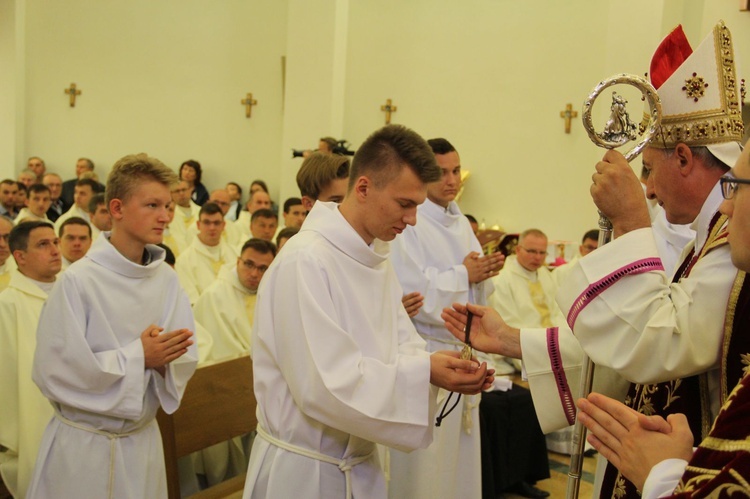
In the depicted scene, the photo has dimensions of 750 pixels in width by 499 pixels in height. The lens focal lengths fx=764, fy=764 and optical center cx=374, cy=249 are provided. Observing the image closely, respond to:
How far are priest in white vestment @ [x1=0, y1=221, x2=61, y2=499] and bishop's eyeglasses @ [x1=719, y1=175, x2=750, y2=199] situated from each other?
4013 millimetres

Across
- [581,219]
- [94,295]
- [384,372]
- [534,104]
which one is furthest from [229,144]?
[384,372]

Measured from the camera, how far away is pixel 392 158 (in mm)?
2766

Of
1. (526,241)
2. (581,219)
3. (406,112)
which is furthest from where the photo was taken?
(406,112)

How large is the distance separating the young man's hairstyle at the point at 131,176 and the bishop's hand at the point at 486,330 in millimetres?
1629

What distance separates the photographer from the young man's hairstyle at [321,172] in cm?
395

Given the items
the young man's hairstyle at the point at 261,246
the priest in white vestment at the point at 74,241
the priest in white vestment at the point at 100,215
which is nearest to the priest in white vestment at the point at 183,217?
the priest in white vestment at the point at 100,215

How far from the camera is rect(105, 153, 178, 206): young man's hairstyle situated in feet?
11.7

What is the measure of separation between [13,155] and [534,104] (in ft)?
30.2

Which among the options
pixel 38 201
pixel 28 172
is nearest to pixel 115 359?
pixel 38 201

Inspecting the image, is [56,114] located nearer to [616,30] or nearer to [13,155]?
[13,155]

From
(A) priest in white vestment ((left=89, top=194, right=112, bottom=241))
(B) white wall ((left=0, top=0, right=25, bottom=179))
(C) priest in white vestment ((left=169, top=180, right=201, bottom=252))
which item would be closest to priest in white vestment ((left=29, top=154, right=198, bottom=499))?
(A) priest in white vestment ((left=89, top=194, right=112, bottom=241))

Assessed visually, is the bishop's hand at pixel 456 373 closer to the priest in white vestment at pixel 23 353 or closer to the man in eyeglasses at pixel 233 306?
the priest in white vestment at pixel 23 353

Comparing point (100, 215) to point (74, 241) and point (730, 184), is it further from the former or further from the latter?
point (730, 184)

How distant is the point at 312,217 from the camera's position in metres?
2.76
